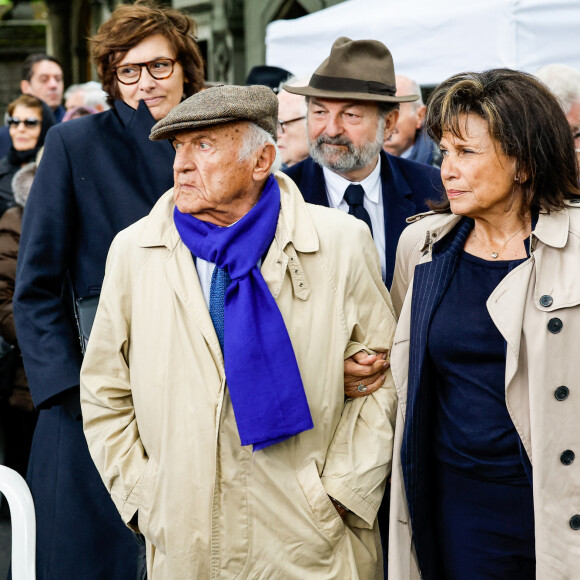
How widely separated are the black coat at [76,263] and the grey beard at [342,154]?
0.70m

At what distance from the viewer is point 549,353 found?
2.68 metres

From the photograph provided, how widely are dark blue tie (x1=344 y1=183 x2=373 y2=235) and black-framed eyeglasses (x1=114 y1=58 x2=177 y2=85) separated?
0.85 metres

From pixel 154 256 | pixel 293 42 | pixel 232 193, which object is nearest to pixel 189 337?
pixel 154 256

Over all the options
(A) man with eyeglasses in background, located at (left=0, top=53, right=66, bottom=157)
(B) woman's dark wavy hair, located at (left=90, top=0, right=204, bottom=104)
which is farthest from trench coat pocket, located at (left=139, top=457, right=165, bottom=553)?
(A) man with eyeglasses in background, located at (left=0, top=53, right=66, bottom=157)

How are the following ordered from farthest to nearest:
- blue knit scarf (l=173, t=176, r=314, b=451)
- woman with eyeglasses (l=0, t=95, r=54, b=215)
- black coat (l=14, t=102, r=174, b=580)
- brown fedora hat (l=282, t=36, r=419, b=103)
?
1. woman with eyeglasses (l=0, t=95, r=54, b=215)
2. brown fedora hat (l=282, t=36, r=419, b=103)
3. black coat (l=14, t=102, r=174, b=580)
4. blue knit scarf (l=173, t=176, r=314, b=451)

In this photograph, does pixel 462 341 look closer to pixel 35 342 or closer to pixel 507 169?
pixel 507 169

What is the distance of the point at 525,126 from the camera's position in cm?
281

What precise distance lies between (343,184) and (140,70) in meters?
0.92

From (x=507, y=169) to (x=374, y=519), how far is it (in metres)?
1.15

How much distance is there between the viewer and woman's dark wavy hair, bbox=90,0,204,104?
3543mm

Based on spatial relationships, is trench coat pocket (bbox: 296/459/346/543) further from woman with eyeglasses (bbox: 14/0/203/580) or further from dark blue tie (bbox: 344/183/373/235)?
dark blue tie (bbox: 344/183/373/235)

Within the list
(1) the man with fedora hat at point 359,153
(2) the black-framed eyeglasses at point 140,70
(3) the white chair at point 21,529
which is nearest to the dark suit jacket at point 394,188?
(1) the man with fedora hat at point 359,153

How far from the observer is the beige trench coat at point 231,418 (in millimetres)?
2834

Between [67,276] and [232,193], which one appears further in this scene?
[67,276]
